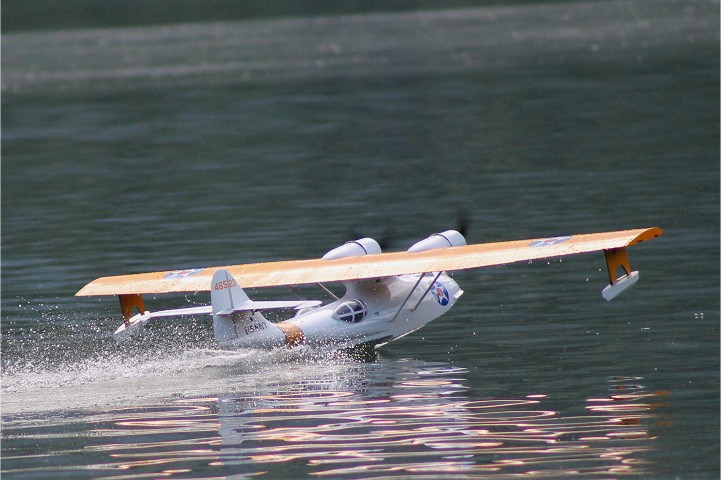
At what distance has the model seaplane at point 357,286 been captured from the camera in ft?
67.1

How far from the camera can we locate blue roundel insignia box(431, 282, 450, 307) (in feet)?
75.2

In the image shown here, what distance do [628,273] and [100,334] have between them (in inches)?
383

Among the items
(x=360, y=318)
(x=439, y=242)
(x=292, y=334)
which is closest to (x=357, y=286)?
(x=360, y=318)

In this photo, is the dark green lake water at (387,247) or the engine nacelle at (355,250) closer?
the dark green lake water at (387,247)

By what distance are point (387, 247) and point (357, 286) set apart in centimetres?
561

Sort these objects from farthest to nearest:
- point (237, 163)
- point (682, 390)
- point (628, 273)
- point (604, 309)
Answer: point (237, 163)
point (604, 309)
point (628, 273)
point (682, 390)

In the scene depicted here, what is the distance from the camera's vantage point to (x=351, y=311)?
71.1 ft

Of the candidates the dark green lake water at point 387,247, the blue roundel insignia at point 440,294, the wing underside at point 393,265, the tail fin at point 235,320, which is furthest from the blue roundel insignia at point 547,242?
the tail fin at point 235,320

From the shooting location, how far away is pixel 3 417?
17719 millimetres

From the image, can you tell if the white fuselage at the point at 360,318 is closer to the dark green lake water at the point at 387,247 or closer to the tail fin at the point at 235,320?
the tail fin at the point at 235,320

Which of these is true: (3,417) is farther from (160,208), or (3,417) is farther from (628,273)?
(160,208)

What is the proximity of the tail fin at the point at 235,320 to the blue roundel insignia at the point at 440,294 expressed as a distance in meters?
3.54

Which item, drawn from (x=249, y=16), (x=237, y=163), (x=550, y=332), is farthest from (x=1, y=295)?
(x=249, y=16)

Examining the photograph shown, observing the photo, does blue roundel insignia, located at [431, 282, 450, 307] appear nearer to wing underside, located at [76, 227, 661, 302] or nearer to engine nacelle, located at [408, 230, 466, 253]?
engine nacelle, located at [408, 230, 466, 253]
